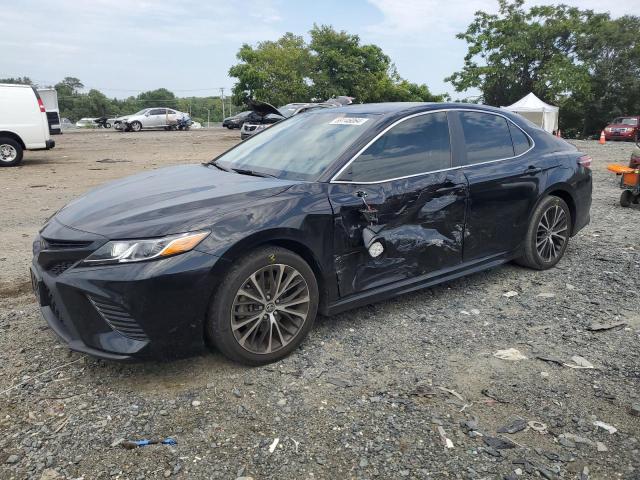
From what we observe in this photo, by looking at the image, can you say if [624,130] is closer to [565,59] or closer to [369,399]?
[565,59]

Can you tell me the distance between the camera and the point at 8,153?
43.9 feet

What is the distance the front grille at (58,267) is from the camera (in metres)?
2.97

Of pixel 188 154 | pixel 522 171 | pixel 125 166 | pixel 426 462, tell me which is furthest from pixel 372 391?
pixel 188 154

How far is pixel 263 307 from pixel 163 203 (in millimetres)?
877

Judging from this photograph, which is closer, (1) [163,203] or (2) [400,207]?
(1) [163,203]

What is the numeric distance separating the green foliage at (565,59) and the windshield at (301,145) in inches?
1694

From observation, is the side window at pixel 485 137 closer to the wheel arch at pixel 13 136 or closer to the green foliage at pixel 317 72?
the wheel arch at pixel 13 136

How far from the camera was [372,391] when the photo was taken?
301cm

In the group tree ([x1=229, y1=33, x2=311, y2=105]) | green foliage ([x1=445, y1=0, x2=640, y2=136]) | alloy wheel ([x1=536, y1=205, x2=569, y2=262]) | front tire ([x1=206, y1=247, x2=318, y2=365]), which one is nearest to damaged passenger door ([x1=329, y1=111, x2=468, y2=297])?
front tire ([x1=206, y1=247, x2=318, y2=365])

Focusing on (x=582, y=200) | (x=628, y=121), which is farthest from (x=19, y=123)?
(x=628, y=121)

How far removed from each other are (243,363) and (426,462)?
126cm

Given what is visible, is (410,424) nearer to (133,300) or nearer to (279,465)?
(279,465)

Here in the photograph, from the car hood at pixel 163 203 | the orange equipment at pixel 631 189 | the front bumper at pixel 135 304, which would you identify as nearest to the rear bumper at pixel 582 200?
the car hood at pixel 163 203

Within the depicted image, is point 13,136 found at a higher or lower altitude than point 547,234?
A: higher
